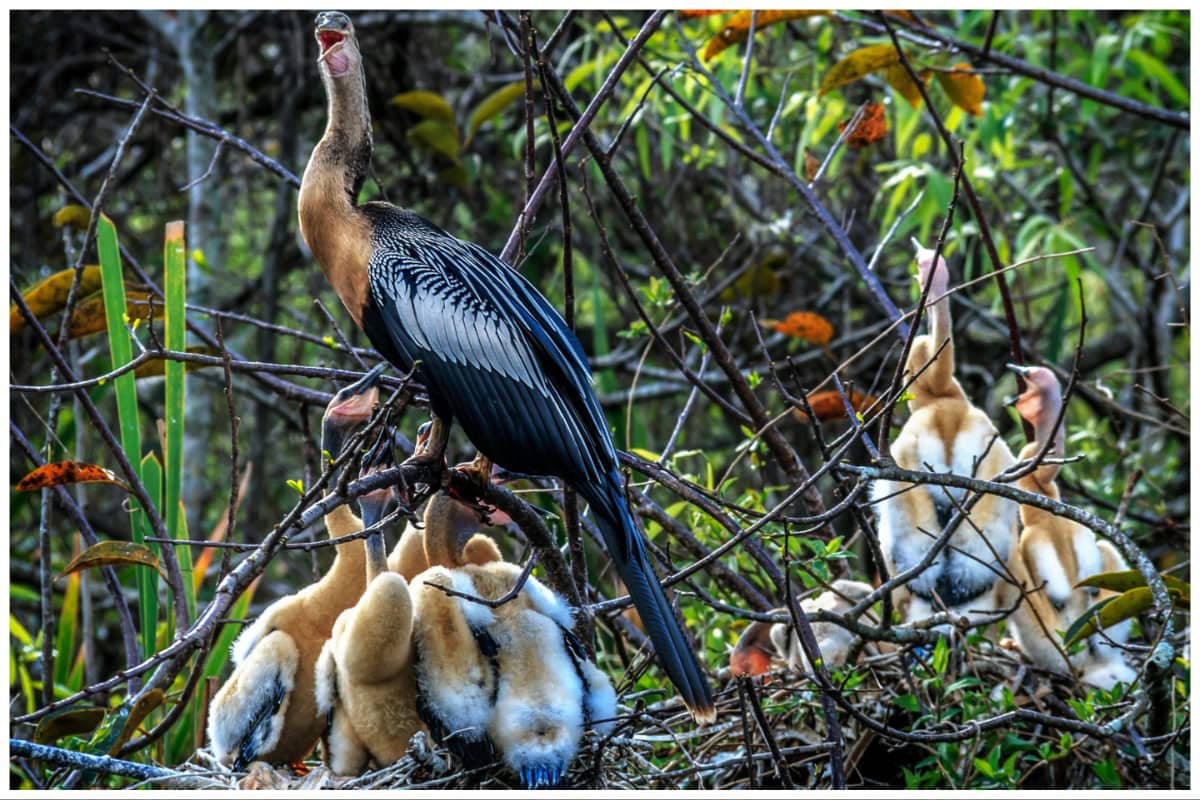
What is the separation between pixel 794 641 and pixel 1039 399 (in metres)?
0.87

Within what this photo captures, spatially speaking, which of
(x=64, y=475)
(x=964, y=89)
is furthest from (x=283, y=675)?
(x=964, y=89)

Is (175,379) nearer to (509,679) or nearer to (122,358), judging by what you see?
(122,358)

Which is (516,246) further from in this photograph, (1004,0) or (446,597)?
(1004,0)

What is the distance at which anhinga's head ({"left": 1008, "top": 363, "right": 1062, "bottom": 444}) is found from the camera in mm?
3217

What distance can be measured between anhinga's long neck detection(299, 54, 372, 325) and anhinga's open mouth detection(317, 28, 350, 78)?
1 cm

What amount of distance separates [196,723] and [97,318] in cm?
99

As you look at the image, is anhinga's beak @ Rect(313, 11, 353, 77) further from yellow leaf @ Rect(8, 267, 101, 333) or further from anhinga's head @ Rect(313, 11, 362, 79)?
yellow leaf @ Rect(8, 267, 101, 333)

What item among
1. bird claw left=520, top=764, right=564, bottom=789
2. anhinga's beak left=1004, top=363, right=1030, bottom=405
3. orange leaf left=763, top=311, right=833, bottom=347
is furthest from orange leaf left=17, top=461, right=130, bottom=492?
anhinga's beak left=1004, top=363, right=1030, bottom=405

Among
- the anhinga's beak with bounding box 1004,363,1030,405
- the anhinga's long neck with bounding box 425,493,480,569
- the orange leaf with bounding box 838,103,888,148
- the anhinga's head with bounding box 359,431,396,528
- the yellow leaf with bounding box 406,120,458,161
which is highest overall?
the yellow leaf with bounding box 406,120,458,161

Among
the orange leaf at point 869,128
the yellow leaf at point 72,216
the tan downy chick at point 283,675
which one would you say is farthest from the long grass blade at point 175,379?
the orange leaf at point 869,128

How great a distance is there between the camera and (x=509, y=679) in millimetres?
2383

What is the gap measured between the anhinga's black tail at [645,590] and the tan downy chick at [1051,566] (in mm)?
1314

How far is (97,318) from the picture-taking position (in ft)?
10.3

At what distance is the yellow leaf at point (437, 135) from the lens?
4289 mm
